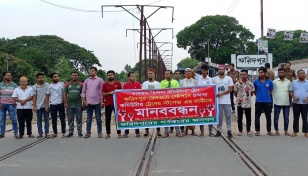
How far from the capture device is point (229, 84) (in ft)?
39.6

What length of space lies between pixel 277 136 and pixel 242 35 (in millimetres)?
67279

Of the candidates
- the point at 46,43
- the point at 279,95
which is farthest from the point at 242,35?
the point at 279,95

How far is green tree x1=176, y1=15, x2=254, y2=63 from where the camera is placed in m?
76.1

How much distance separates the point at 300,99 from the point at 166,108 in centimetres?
367

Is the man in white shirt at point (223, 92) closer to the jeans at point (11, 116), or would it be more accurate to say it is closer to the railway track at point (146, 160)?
the railway track at point (146, 160)

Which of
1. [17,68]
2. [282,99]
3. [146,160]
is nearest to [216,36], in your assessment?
[17,68]

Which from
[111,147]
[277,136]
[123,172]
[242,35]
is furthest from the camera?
[242,35]

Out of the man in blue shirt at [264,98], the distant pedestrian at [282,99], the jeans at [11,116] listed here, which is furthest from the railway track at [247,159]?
the jeans at [11,116]

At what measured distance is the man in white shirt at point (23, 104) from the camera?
12.5 meters

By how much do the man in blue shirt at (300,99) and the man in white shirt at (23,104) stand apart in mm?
7329

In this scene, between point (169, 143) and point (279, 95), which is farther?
point (279, 95)

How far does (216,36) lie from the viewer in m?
77.1

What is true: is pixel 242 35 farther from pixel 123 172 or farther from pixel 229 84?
pixel 123 172

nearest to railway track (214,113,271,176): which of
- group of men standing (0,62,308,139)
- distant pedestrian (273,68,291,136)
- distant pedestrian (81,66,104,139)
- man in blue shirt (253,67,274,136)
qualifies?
group of men standing (0,62,308,139)
